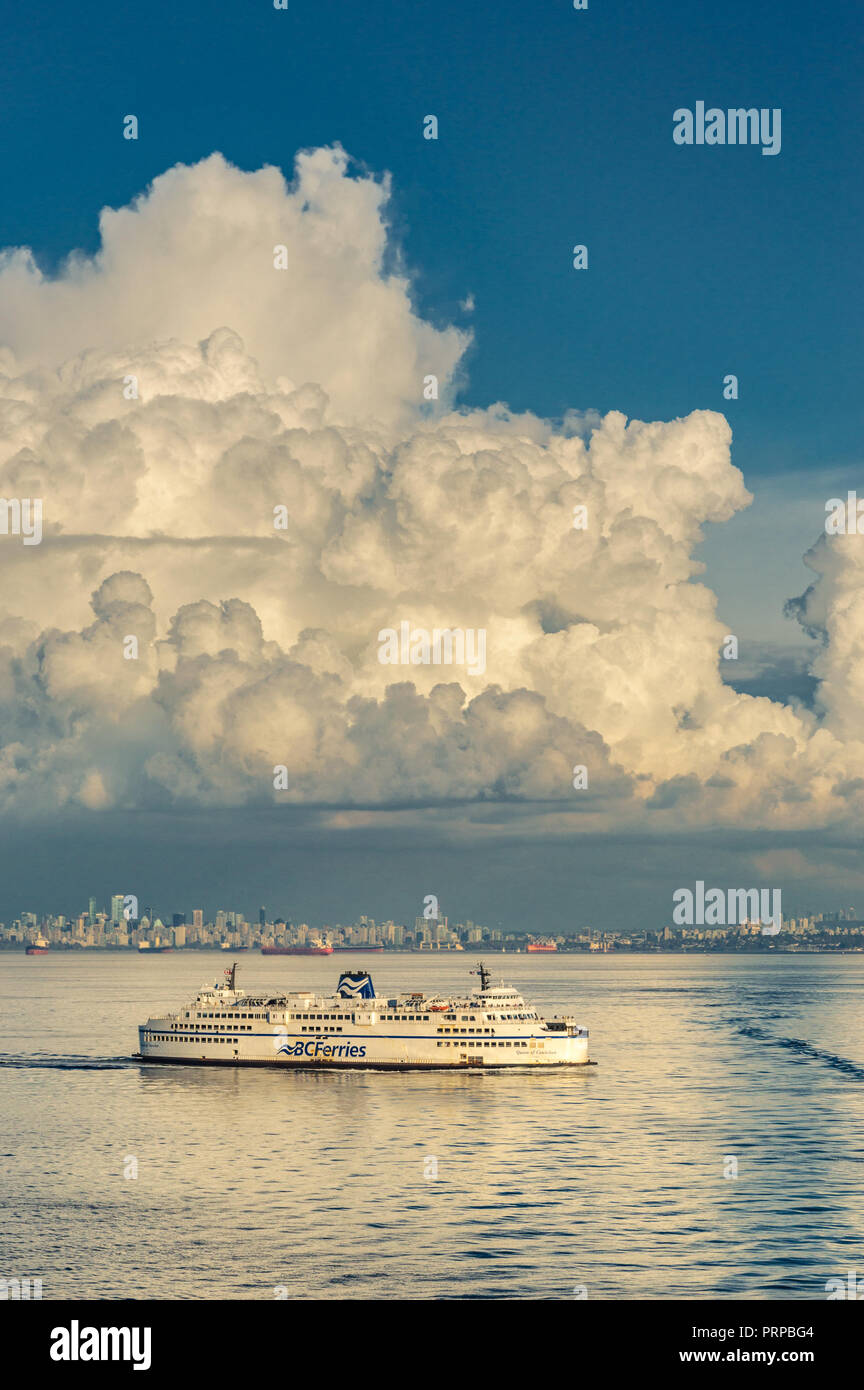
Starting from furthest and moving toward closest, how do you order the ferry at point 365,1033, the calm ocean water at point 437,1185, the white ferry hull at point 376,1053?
1. the ferry at point 365,1033
2. the white ferry hull at point 376,1053
3. the calm ocean water at point 437,1185

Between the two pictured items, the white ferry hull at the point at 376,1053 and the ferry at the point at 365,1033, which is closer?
the white ferry hull at the point at 376,1053

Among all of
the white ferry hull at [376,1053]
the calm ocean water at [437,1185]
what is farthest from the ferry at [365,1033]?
the calm ocean water at [437,1185]

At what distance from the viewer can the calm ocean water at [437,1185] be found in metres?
62.7

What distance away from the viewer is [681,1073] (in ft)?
470

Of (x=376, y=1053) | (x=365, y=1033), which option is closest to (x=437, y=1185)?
(x=376, y=1053)

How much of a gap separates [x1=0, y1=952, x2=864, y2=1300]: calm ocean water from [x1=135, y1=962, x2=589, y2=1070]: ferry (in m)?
6.06

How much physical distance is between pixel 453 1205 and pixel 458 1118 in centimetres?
3502

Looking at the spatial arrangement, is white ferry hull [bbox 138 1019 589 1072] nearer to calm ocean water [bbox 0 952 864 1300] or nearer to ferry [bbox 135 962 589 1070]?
ferry [bbox 135 962 589 1070]

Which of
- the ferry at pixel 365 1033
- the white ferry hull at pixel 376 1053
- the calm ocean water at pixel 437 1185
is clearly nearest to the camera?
the calm ocean water at pixel 437 1185

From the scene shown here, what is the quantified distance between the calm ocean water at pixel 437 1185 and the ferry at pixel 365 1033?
6.06 metres

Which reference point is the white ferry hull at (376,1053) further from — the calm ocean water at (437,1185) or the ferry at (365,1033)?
the calm ocean water at (437,1185)

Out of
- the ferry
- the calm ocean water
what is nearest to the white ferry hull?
the ferry

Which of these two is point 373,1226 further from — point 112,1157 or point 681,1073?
point 681,1073
